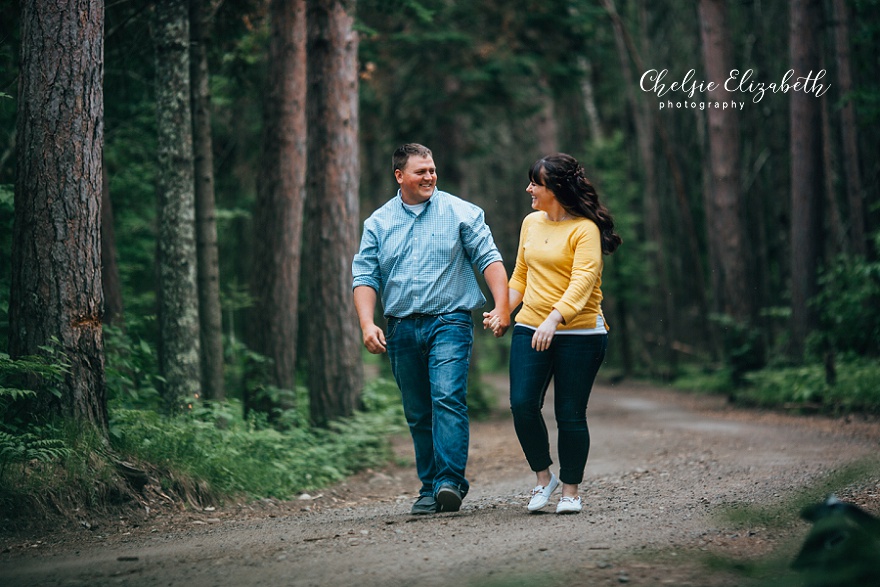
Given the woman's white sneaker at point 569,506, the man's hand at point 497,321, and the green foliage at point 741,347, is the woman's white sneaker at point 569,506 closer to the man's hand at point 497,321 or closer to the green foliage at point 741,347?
the man's hand at point 497,321

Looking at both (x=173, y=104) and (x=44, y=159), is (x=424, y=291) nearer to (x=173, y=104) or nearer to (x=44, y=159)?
(x=44, y=159)

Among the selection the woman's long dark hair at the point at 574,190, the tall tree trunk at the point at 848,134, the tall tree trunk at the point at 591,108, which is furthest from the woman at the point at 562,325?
the tall tree trunk at the point at 591,108

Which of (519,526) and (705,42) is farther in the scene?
(705,42)

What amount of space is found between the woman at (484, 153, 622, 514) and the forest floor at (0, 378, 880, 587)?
0.49m

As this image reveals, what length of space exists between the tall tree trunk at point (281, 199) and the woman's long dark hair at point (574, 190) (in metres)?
7.31

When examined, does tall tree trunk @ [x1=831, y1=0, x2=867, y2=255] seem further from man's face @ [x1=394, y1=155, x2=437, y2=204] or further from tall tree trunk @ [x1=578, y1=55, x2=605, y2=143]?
tall tree trunk @ [x1=578, y1=55, x2=605, y2=143]

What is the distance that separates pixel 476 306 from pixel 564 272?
701 mm

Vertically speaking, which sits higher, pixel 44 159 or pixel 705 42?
pixel 705 42

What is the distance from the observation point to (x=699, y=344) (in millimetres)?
35094

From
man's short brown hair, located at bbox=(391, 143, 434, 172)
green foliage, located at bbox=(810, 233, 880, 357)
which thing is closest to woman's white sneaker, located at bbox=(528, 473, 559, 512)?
man's short brown hair, located at bbox=(391, 143, 434, 172)

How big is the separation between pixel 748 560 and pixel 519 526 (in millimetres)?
1587

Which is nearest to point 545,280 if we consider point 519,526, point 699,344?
point 519,526

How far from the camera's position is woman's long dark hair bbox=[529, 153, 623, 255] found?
5.95 m

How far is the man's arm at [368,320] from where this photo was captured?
604 cm
